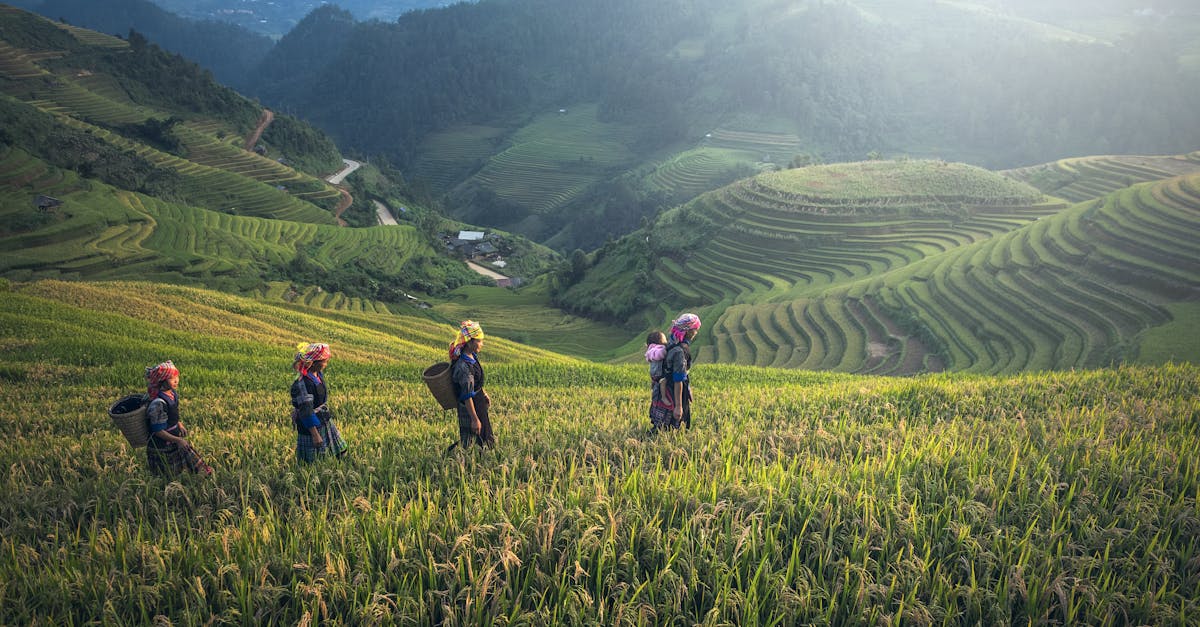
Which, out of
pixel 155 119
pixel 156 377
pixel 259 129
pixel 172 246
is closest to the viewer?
pixel 156 377

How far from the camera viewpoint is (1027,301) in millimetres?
32062

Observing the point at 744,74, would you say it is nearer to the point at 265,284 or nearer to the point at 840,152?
the point at 840,152

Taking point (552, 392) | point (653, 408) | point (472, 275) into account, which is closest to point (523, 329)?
point (472, 275)

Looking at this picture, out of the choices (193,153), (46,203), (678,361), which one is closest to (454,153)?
(193,153)

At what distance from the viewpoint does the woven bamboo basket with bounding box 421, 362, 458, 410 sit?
5876mm

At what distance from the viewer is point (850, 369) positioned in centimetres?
3097

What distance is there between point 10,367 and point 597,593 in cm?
1401

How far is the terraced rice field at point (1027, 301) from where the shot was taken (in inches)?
1098

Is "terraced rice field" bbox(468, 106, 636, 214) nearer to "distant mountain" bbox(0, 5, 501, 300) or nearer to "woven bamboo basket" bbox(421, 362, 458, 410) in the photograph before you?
"distant mountain" bbox(0, 5, 501, 300)

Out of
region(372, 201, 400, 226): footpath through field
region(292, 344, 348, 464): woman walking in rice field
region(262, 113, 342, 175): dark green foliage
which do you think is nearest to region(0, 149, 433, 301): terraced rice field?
region(372, 201, 400, 226): footpath through field

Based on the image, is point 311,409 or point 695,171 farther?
point 695,171

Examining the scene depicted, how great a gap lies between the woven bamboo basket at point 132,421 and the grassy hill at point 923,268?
30297 millimetres

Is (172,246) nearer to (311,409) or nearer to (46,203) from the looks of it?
(46,203)

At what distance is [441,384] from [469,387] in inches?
11.7
